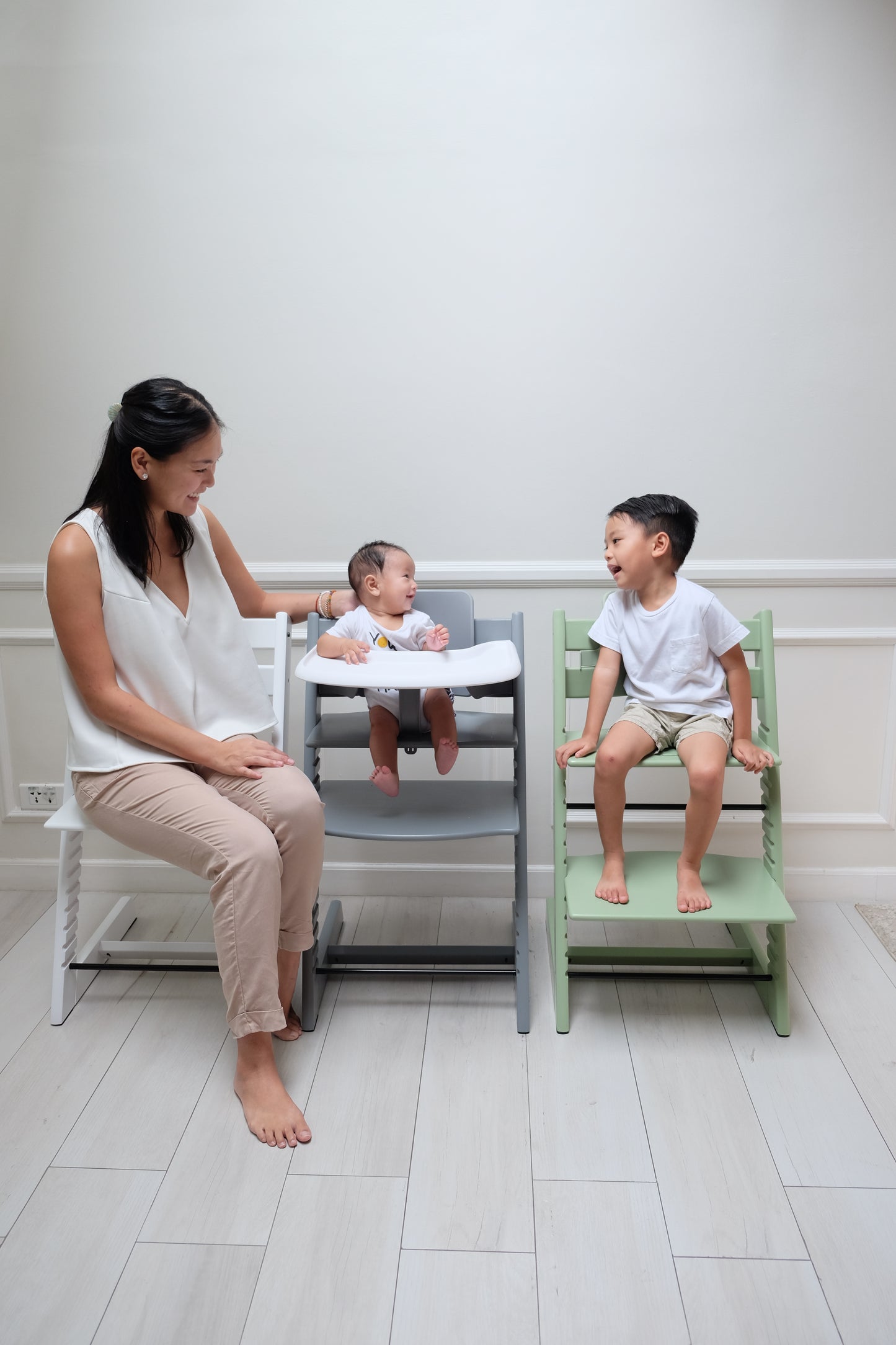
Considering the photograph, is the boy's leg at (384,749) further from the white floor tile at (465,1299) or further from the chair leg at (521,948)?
the white floor tile at (465,1299)

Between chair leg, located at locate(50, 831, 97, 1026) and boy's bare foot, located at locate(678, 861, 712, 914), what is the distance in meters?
1.32

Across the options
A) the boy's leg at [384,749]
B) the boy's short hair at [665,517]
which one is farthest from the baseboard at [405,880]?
the boy's short hair at [665,517]

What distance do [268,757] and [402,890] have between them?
89cm

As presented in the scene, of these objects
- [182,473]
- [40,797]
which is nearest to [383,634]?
[182,473]

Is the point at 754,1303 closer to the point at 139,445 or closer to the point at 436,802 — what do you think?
the point at 436,802

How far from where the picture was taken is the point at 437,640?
1849mm

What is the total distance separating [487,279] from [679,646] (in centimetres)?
102

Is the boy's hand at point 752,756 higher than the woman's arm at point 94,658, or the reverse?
the woman's arm at point 94,658

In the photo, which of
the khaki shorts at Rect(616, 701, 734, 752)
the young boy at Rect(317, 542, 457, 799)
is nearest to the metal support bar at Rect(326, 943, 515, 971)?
the young boy at Rect(317, 542, 457, 799)

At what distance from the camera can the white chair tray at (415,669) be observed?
1672 mm

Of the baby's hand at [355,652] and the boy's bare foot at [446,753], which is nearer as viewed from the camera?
the baby's hand at [355,652]

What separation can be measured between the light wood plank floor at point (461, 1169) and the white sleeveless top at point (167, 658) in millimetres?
660

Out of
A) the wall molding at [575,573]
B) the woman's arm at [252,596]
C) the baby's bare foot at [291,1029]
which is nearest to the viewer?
the baby's bare foot at [291,1029]

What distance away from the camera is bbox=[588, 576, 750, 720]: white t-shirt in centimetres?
195
